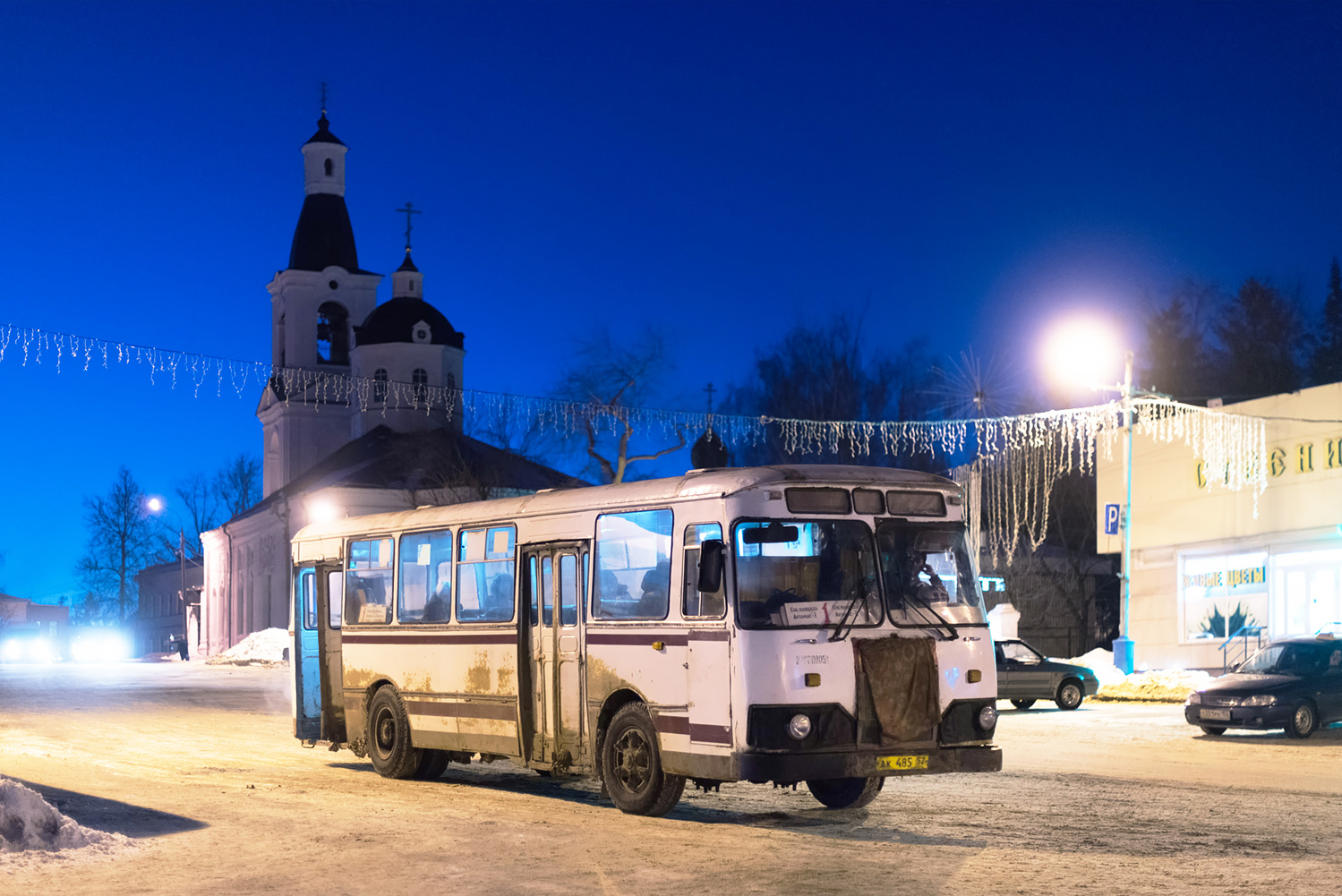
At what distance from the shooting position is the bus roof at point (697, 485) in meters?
12.2

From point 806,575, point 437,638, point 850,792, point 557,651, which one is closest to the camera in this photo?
point 806,575

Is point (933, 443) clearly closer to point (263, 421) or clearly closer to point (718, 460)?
point (718, 460)

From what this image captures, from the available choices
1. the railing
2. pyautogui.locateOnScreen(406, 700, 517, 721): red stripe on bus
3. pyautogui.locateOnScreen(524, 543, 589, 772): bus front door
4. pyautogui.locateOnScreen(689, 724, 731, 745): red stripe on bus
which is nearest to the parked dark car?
the railing

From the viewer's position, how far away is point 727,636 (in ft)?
38.8

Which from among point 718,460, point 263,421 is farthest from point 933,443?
point 263,421

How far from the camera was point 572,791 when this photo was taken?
14750mm

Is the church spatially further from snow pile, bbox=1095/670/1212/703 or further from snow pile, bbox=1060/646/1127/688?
snow pile, bbox=1095/670/1212/703

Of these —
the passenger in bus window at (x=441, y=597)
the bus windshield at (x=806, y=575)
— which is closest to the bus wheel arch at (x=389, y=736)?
the passenger in bus window at (x=441, y=597)

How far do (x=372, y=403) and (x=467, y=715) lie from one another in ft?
231

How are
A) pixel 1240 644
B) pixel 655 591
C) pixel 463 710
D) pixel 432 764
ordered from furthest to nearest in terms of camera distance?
pixel 1240 644, pixel 432 764, pixel 463 710, pixel 655 591

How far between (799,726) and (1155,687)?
2128 centimetres

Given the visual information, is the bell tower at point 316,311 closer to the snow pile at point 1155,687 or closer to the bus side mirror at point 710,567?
the snow pile at point 1155,687

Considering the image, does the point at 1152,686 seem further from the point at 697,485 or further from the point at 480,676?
the point at 697,485

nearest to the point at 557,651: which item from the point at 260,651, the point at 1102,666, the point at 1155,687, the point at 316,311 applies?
the point at 1155,687
